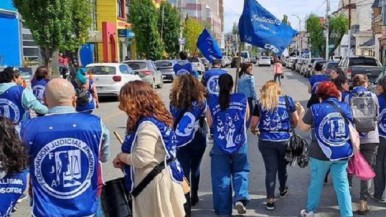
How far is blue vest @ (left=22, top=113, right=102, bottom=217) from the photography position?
3.60 m

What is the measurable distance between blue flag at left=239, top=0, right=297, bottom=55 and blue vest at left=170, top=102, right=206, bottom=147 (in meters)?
1.83

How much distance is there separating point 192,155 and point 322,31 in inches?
2824

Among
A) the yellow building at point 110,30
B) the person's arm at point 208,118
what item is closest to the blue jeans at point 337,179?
the person's arm at point 208,118

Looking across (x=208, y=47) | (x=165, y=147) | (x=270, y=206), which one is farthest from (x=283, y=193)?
(x=208, y=47)

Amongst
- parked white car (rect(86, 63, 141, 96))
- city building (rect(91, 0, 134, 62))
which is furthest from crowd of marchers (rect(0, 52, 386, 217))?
city building (rect(91, 0, 134, 62))

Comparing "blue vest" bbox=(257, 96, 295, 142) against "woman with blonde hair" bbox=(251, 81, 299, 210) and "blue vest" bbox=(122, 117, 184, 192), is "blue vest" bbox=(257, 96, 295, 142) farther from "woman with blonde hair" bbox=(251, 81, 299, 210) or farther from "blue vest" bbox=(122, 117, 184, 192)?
"blue vest" bbox=(122, 117, 184, 192)

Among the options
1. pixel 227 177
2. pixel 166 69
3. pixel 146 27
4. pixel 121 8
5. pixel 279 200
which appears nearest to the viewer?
pixel 227 177

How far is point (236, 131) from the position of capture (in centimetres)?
636

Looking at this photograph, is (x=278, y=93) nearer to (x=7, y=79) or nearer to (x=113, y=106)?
(x=7, y=79)

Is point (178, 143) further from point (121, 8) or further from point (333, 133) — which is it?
point (121, 8)

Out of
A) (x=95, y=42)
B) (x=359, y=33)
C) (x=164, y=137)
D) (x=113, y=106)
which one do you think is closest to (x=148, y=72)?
(x=113, y=106)

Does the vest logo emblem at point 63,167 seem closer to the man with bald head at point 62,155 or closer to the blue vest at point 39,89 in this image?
A: the man with bald head at point 62,155

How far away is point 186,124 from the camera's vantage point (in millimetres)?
6363

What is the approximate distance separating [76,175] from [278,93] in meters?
3.60
